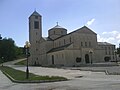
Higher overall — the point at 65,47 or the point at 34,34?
the point at 34,34

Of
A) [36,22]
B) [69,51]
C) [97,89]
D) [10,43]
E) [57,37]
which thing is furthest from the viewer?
[10,43]

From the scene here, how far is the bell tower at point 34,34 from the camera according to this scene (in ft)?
288

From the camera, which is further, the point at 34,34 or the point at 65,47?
the point at 34,34

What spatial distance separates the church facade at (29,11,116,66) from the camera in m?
64.9

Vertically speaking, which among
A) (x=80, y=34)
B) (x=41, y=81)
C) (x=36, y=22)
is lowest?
(x=41, y=81)

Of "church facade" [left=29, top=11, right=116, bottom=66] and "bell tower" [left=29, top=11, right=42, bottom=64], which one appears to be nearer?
"church facade" [left=29, top=11, right=116, bottom=66]

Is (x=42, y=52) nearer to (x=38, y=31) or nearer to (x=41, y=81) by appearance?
(x=38, y=31)

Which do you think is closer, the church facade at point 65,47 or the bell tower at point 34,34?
the church facade at point 65,47

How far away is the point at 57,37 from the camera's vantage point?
274 ft

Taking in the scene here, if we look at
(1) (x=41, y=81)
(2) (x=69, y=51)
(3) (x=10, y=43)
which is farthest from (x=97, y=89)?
(3) (x=10, y=43)

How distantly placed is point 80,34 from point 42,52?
2236 centimetres

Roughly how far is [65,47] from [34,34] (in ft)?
81.5

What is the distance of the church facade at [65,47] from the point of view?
213ft

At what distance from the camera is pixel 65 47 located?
6638 cm
